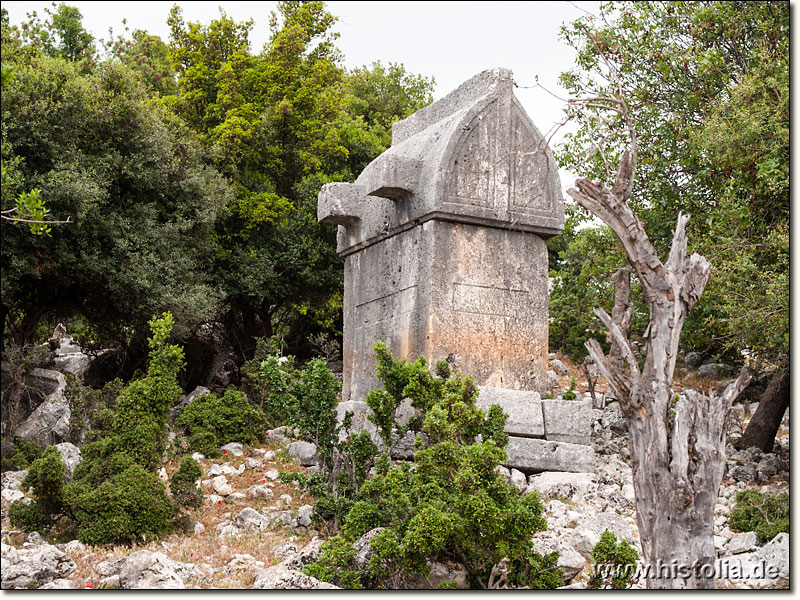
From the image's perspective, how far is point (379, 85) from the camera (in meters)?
24.3

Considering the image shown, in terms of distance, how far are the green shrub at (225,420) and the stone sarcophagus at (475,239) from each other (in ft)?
6.38

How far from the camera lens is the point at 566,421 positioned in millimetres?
7734

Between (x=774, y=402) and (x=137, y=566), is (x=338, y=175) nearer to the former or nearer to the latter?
(x=774, y=402)

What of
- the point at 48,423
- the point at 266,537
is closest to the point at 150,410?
the point at 266,537

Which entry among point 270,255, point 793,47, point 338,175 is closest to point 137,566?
point 793,47

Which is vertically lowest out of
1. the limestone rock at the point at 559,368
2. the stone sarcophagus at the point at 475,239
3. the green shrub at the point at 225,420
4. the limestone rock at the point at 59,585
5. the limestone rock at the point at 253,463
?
the limestone rock at the point at 59,585

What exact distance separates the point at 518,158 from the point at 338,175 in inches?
354

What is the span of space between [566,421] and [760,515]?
5.27 ft

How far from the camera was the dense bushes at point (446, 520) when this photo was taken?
5.30 meters

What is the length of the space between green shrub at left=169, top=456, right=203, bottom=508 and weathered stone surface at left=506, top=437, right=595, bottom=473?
240 centimetres

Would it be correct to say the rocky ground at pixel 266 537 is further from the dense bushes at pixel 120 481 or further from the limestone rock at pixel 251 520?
the dense bushes at pixel 120 481

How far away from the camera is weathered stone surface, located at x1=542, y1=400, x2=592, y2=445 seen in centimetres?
770

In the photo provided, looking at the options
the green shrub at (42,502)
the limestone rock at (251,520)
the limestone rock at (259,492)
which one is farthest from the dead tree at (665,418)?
A: the limestone rock at (259,492)

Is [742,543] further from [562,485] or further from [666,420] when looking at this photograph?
[666,420]
